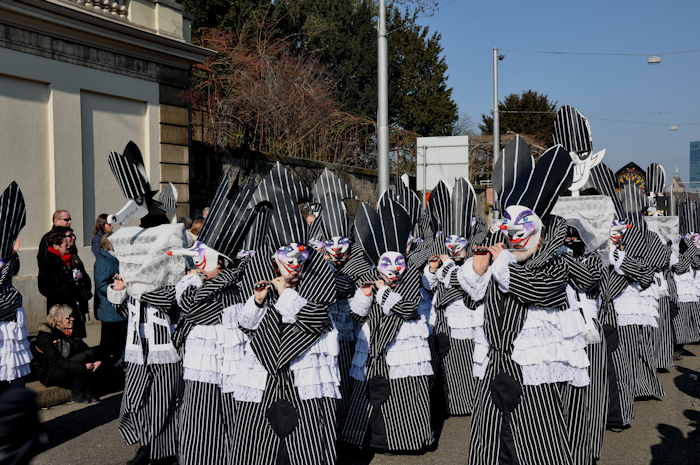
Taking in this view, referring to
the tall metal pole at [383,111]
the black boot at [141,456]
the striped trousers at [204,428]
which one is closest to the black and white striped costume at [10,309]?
the black boot at [141,456]

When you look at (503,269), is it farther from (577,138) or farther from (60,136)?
(60,136)

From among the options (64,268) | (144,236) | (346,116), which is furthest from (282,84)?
(144,236)

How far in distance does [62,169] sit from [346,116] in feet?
43.3

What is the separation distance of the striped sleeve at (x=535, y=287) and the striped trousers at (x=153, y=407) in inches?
107

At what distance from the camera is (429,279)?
711 centimetres

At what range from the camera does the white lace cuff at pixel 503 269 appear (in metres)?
4.31

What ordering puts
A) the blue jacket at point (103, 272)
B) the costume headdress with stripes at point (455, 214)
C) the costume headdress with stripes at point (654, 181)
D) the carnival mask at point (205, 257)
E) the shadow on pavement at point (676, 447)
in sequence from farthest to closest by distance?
the costume headdress with stripes at point (654, 181) → the blue jacket at point (103, 272) → the costume headdress with stripes at point (455, 214) → the shadow on pavement at point (676, 447) → the carnival mask at point (205, 257)

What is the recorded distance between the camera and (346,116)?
2331cm

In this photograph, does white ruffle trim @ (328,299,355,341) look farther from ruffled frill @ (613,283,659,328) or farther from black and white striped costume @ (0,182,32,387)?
ruffled frill @ (613,283,659,328)

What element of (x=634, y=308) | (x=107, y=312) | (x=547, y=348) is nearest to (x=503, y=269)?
(x=547, y=348)

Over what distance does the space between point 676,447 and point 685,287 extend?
4918mm

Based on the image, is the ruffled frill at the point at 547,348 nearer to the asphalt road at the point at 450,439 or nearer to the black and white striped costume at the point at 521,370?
the black and white striped costume at the point at 521,370

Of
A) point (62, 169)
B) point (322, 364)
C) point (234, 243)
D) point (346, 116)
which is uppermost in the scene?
point (346, 116)

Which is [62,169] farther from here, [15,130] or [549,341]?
[549,341]
